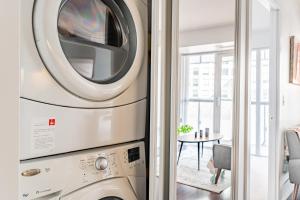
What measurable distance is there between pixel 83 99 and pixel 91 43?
0.20 meters

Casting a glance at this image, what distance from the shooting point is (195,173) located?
1.42 meters

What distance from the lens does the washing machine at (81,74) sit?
679mm

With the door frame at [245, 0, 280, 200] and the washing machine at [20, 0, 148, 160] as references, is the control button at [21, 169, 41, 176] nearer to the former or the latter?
the washing machine at [20, 0, 148, 160]

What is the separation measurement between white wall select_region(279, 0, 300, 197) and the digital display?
2335mm

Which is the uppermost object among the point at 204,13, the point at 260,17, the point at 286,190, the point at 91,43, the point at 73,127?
the point at 260,17

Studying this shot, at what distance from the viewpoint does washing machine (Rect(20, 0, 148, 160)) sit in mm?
679

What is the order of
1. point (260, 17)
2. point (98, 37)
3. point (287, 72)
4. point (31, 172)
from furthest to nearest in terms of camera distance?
point (287, 72) < point (260, 17) < point (98, 37) < point (31, 172)

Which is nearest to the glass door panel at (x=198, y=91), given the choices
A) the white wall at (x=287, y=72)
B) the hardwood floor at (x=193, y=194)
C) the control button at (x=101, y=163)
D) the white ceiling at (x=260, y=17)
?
the hardwood floor at (x=193, y=194)

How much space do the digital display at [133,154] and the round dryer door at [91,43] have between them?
0.24 metres

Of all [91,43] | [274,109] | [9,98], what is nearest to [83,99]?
[91,43]

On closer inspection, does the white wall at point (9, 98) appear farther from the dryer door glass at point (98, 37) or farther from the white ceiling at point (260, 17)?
the white ceiling at point (260, 17)

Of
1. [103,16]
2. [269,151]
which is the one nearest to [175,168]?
[103,16]

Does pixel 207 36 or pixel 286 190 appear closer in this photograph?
pixel 207 36

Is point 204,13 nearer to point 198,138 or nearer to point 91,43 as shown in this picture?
point 198,138
